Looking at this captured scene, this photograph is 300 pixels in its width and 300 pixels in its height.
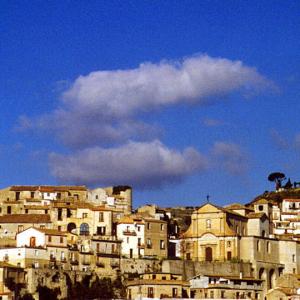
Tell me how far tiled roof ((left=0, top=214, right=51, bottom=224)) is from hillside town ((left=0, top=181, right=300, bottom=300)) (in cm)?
10

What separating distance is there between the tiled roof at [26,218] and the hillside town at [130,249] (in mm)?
99

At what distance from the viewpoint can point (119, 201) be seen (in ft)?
303

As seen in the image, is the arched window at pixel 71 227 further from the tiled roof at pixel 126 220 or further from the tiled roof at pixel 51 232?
the tiled roof at pixel 51 232

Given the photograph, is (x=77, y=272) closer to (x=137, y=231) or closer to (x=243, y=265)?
(x=137, y=231)

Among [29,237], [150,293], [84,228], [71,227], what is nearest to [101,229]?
[84,228]

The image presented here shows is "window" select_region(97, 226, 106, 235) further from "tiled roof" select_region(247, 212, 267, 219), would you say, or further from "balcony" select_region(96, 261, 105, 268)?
"tiled roof" select_region(247, 212, 267, 219)

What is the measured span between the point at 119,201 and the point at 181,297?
22674 millimetres

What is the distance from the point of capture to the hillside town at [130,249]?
71.9 metres

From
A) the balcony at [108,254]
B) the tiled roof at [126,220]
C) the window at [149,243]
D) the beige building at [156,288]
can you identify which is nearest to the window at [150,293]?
the beige building at [156,288]

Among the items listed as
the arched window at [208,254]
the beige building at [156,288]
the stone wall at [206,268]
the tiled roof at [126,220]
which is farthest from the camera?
the arched window at [208,254]

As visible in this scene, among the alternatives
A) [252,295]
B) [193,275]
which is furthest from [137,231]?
[252,295]

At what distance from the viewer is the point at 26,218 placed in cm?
8350

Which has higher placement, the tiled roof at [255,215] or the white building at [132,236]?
the tiled roof at [255,215]

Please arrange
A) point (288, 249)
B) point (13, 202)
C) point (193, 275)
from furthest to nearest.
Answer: point (13, 202) → point (288, 249) → point (193, 275)
